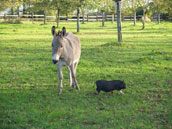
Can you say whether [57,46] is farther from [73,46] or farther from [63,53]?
[73,46]

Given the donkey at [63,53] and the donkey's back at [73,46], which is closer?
the donkey at [63,53]

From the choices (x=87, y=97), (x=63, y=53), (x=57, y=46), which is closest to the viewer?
(x=57, y=46)

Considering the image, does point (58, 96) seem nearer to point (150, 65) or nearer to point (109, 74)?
point (109, 74)

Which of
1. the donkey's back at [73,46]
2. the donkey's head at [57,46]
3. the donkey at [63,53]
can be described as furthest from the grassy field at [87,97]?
the donkey's head at [57,46]

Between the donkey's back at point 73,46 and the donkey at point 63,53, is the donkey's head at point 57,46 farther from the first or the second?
the donkey's back at point 73,46

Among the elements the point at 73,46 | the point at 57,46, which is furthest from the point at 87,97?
the point at 73,46

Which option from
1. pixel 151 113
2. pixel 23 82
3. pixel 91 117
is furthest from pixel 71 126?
pixel 23 82

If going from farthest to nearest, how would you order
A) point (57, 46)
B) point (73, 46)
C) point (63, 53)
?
point (73, 46) → point (63, 53) → point (57, 46)

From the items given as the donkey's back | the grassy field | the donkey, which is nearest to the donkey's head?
the donkey

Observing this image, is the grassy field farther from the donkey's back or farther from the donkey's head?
the donkey's head

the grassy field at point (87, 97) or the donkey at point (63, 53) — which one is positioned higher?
the donkey at point (63, 53)

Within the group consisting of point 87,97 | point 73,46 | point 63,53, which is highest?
point 73,46

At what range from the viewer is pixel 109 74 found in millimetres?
12188

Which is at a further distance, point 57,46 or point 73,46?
point 73,46
